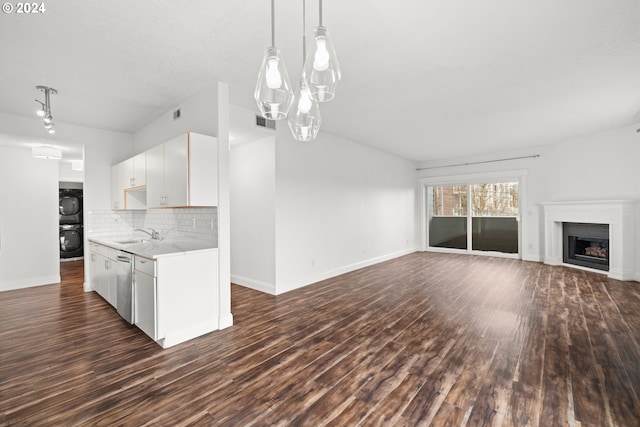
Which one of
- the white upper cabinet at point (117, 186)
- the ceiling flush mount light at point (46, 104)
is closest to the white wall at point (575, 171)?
the white upper cabinet at point (117, 186)

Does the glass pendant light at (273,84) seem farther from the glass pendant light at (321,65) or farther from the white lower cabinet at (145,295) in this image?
the white lower cabinet at (145,295)

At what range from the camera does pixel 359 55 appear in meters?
2.73

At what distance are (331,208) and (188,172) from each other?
2999 mm

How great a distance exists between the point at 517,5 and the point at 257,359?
3476mm

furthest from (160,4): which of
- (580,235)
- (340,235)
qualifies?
(580,235)

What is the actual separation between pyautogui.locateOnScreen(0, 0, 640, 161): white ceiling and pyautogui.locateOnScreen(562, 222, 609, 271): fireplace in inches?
99.2

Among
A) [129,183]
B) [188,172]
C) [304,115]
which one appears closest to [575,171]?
[304,115]

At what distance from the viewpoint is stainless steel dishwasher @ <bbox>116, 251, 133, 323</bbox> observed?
3.14 meters

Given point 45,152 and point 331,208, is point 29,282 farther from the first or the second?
point 331,208

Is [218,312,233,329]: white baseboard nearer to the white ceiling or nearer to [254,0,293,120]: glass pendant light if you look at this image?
[254,0,293,120]: glass pendant light

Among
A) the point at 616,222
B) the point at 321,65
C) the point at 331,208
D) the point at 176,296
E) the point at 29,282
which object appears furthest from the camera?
the point at 331,208

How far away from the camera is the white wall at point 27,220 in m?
4.84

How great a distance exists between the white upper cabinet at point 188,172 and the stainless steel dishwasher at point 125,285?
2.44 feet

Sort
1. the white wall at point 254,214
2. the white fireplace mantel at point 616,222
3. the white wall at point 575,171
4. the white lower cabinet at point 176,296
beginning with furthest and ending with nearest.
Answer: the white wall at point 575,171, the white fireplace mantel at point 616,222, the white wall at point 254,214, the white lower cabinet at point 176,296
